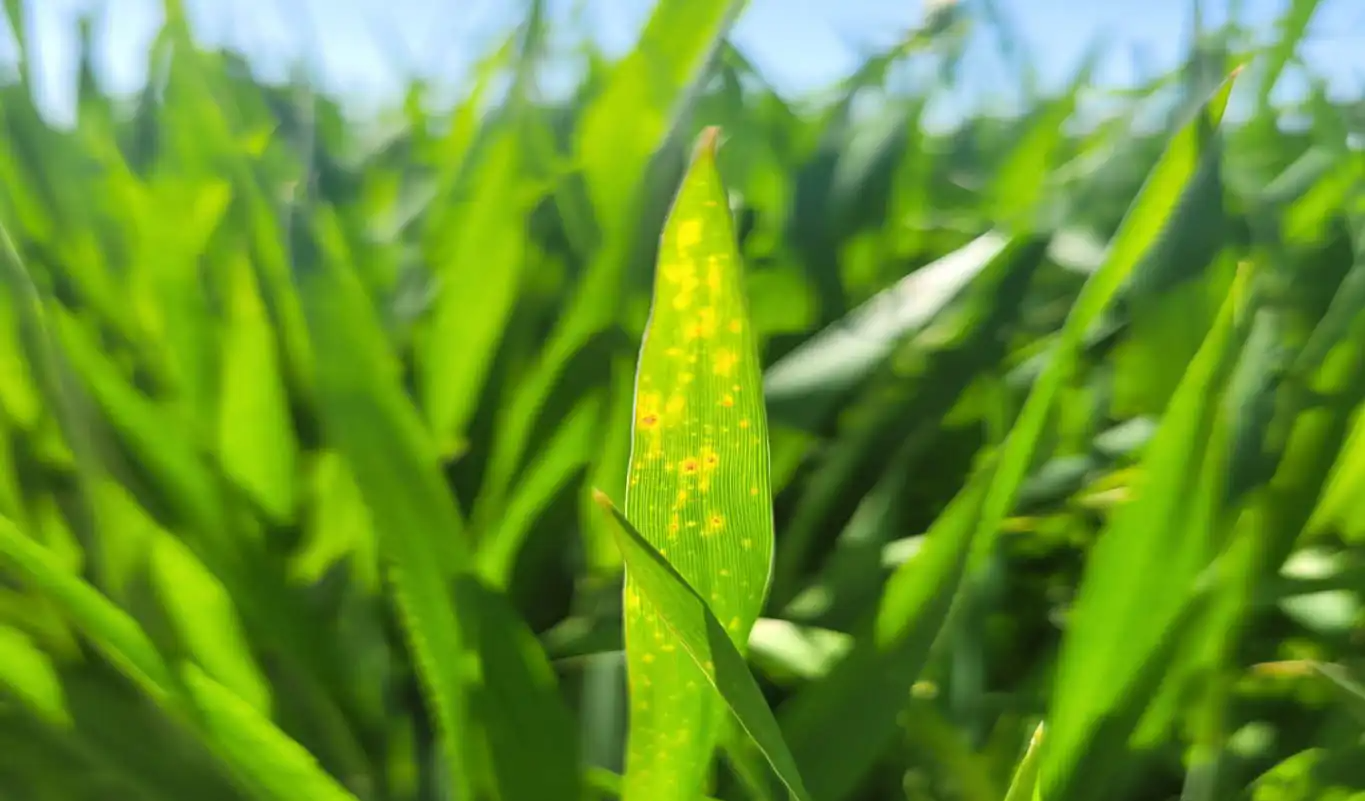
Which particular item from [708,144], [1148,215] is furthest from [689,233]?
[1148,215]

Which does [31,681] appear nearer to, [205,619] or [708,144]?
[205,619]

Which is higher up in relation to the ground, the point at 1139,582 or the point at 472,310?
the point at 472,310

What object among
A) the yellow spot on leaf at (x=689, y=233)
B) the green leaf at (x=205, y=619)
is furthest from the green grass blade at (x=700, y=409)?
the green leaf at (x=205, y=619)

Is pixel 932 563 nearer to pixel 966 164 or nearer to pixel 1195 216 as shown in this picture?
pixel 1195 216

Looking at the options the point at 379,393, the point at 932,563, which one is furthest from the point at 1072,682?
the point at 379,393

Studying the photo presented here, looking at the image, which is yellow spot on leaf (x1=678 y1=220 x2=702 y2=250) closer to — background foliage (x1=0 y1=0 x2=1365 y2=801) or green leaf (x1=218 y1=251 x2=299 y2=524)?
background foliage (x1=0 y1=0 x2=1365 y2=801)

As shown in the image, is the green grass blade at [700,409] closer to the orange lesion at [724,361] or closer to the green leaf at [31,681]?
the orange lesion at [724,361]
